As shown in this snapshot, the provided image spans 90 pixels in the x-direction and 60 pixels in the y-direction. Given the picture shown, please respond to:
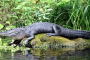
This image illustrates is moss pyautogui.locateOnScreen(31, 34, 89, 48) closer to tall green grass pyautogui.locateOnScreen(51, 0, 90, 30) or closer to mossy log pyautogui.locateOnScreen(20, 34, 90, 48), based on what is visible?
mossy log pyautogui.locateOnScreen(20, 34, 90, 48)

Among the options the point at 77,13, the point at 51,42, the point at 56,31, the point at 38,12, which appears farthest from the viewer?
the point at 77,13

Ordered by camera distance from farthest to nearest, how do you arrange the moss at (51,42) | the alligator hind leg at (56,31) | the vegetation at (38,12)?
the vegetation at (38,12)
the alligator hind leg at (56,31)
the moss at (51,42)

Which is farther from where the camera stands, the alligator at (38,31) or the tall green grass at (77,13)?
the tall green grass at (77,13)

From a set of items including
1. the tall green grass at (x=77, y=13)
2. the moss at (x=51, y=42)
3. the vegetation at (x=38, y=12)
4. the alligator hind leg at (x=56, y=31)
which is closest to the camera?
the moss at (x=51, y=42)

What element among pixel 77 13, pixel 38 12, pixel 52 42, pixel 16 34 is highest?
pixel 38 12

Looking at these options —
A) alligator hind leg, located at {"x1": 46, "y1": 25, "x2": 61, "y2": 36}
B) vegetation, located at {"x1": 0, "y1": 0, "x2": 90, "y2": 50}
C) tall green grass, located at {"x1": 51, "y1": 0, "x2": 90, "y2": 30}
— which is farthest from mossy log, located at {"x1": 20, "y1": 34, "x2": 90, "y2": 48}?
tall green grass, located at {"x1": 51, "y1": 0, "x2": 90, "y2": 30}

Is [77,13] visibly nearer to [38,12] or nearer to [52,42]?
[38,12]

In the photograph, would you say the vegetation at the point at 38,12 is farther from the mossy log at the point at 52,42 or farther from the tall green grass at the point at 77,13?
the mossy log at the point at 52,42

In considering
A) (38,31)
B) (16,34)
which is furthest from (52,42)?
(16,34)

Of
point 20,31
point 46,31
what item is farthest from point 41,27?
point 20,31

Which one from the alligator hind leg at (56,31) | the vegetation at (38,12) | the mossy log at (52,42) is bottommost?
the mossy log at (52,42)

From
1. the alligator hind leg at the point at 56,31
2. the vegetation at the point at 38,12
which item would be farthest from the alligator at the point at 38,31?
the vegetation at the point at 38,12

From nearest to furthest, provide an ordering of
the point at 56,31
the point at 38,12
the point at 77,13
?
the point at 56,31
the point at 38,12
the point at 77,13

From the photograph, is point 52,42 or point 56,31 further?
point 56,31
